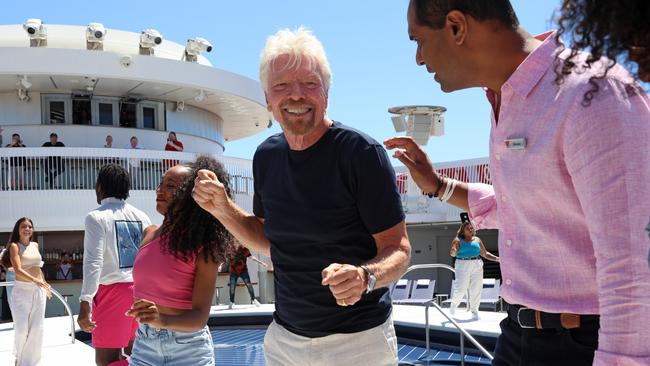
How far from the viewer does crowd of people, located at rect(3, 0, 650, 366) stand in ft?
4.35

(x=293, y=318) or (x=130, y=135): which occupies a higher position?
(x=130, y=135)

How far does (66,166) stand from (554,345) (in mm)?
18081

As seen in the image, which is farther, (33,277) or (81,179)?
(81,179)

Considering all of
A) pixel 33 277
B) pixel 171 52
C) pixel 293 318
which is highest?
pixel 171 52

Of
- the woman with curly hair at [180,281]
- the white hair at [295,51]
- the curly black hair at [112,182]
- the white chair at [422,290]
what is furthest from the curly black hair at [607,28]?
the white chair at [422,290]

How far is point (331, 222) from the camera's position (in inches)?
96.1

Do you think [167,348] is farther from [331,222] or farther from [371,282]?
[371,282]

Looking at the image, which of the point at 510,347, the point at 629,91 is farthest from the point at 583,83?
the point at 510,347

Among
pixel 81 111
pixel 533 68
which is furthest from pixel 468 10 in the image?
pixel 81 111

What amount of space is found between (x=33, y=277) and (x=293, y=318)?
251 inches

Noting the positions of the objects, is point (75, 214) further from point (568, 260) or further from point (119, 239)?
point (568, 260)

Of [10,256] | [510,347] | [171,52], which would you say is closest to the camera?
[510,347]

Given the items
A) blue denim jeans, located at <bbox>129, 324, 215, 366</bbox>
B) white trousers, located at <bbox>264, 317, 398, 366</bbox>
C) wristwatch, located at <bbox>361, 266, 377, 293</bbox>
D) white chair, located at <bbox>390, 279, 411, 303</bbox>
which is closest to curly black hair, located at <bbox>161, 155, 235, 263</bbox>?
blue denim jeans, located at <bbox>129, 324, 215, 366</bbox>

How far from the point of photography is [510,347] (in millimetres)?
1770
